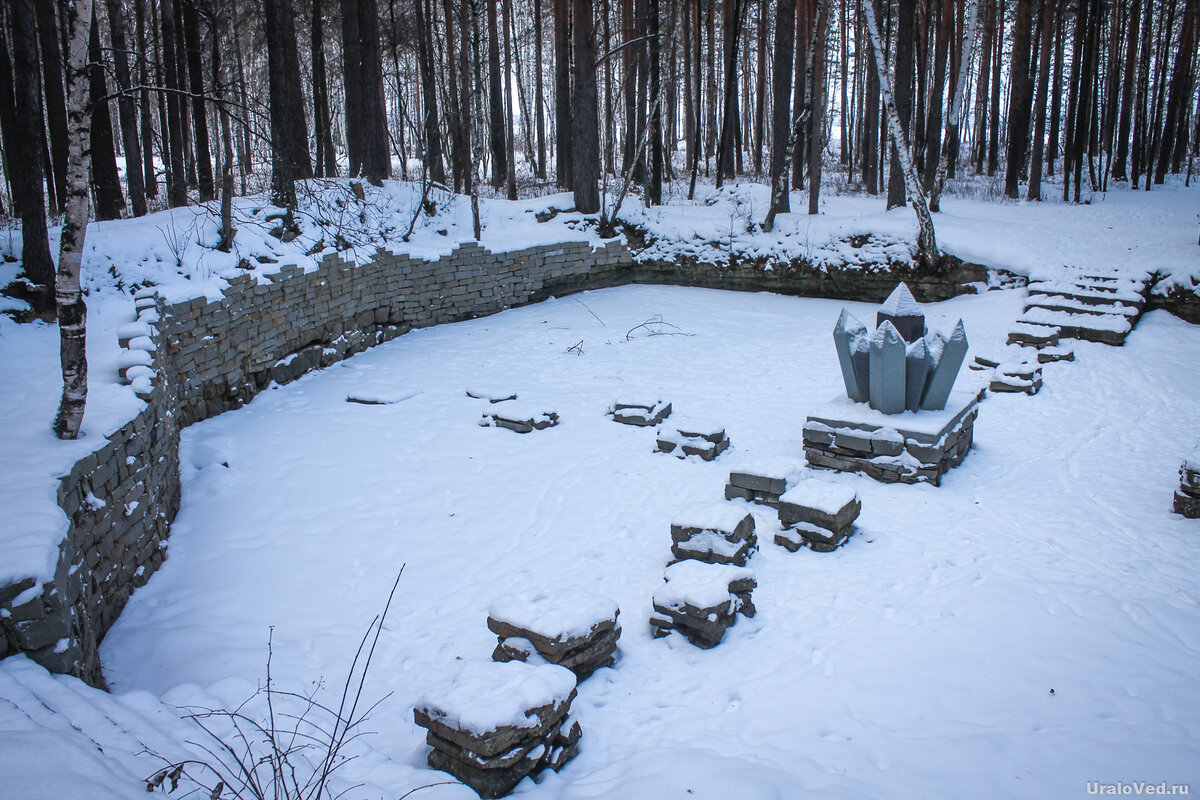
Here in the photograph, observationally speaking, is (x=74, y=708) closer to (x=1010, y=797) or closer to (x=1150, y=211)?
(x=1010, y=797)

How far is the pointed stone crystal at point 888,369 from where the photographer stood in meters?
6.46

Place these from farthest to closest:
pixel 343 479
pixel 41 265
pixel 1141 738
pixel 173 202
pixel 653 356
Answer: pixel 173 202, pixel 653 356, pixel 41 265, pixel 343 479, pixel 1141 738

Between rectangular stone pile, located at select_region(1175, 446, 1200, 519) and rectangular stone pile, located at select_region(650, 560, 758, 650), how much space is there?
11.1 feet

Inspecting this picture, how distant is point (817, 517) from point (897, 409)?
6.53 ft

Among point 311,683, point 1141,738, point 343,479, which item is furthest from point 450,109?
point 1141,738

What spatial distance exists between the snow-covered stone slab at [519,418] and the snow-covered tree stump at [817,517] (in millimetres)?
3140

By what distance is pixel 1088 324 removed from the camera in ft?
32.8

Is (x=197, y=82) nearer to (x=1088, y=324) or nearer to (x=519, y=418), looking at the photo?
(x=519, y=418)

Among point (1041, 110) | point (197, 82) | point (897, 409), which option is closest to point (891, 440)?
point (897, 409)

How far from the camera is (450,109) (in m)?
15.6

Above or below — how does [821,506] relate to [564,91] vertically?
below

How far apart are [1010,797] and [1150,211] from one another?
16452 mm

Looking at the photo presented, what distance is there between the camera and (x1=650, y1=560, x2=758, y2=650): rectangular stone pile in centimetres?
413

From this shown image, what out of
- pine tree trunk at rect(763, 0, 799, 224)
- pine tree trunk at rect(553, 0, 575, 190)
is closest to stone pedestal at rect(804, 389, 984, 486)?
pine tree trunk at rect(763, 0, 799, 224)
